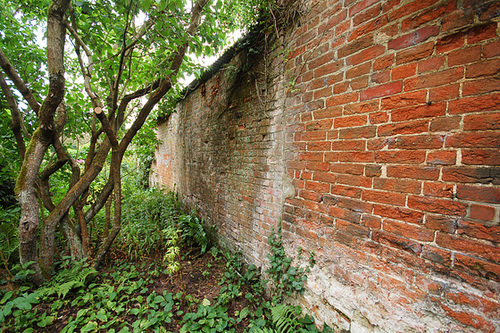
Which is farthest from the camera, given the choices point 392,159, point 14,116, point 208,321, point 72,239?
point 72,239

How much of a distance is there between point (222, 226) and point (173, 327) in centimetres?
147

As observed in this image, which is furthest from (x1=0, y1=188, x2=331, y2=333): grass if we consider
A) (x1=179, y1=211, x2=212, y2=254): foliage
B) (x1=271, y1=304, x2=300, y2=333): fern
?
(x1=179, y1=211, x2=212, y2=254): foliage

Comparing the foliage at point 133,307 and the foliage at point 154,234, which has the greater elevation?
the foliage at point 154,234

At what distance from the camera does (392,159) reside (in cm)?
123

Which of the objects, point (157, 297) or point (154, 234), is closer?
point (157, 297)

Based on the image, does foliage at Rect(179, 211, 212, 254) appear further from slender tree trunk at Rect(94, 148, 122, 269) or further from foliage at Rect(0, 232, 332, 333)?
slender tree trunk at Rect(94, 148, 122, 269)

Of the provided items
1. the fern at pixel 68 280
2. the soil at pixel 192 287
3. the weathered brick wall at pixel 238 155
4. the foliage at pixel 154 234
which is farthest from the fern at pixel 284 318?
the fern at pixel 68 280

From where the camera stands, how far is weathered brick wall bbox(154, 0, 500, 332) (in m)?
0.95

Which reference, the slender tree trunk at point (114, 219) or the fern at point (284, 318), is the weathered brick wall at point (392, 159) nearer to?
the fern at point (284, 318)

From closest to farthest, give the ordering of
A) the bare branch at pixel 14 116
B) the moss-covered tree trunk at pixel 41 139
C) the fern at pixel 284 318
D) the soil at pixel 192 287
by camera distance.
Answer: the fern at pixel 284 318 < the soil at pixel 192 287 < the moss-covered tree trunk at pixel 41 139 < the bare branch at pixel 14 116

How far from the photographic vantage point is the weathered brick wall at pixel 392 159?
952mm

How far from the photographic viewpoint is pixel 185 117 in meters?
4.98

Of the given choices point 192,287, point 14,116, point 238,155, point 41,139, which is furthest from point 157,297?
point 14,116

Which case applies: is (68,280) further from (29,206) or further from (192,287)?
(192,287)
